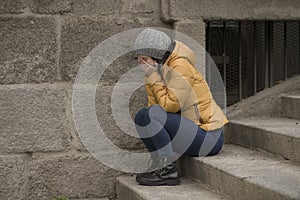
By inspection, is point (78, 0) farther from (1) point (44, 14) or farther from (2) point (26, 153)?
(2) point (26, 153)

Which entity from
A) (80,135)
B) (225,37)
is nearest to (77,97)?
(80,135)

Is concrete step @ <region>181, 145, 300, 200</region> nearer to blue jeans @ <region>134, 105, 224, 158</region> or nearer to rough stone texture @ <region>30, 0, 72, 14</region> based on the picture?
blue jeans @ <region>134, 105, 224, 158</region>

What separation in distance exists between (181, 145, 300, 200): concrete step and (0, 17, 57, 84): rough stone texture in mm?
1218

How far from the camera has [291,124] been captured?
4891 millimetres

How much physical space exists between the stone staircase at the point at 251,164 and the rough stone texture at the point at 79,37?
36.0 inches

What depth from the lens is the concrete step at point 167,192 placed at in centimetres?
421

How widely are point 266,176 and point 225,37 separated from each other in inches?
74.6

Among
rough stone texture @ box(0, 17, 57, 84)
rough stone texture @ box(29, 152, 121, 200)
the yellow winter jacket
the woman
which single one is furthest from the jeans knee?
rough stone texture @ box(0, 17, 57, 84)

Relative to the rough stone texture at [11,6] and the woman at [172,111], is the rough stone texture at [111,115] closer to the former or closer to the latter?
the woman at [172,111]

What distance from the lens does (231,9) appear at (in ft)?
16.7

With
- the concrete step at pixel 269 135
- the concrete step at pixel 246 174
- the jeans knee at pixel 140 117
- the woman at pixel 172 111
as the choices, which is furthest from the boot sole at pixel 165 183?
the concrete step at pixel 269 135

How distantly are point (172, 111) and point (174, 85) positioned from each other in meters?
0.20

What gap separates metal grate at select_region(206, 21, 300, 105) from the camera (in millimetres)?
5531

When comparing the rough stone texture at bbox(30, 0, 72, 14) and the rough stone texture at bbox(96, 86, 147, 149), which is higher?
the rough stone texture at bbox(30, 0, 72, 14)
